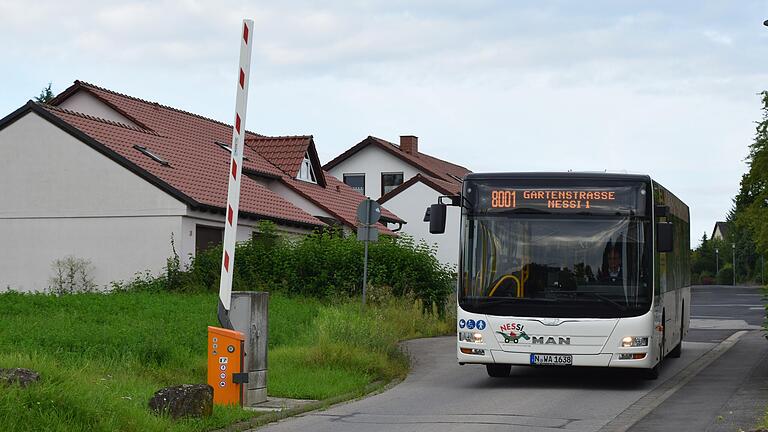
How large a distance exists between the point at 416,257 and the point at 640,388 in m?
14.1

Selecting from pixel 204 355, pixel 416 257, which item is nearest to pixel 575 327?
pixel 204 355

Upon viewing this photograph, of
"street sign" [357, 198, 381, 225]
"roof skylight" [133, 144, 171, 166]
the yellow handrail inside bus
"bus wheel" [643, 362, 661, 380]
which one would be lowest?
"bus wheel" [643, 362, 661, 380]

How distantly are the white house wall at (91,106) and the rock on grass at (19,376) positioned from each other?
103 feet

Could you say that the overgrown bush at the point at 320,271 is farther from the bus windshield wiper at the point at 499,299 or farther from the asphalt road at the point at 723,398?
the bus windshield wiper at the point at 499,299

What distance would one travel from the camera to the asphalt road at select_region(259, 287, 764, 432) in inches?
502

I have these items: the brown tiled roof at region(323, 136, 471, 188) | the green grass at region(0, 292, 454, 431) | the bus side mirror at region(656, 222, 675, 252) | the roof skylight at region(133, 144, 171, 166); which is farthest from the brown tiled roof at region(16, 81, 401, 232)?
the brown tiled roof at region(323, 136, 471, 188)

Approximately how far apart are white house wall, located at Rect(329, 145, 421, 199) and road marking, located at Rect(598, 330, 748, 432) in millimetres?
47085

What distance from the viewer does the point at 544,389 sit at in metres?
16.8

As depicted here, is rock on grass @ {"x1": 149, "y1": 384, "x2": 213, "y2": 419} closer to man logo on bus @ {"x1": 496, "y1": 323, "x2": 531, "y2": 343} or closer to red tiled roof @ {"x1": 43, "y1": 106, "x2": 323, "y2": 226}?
man logo on bus @ {"x1": 496, "y1": 323, "x2": 531, "y2": 343}

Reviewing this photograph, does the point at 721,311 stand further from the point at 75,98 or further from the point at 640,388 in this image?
the point at 640,388

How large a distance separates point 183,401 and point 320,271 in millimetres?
18516

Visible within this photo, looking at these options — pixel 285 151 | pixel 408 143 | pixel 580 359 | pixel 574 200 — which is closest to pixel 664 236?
pixel 574 200

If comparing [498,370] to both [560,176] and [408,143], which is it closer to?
[560,176]

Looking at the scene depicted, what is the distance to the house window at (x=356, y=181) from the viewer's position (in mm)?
72812
